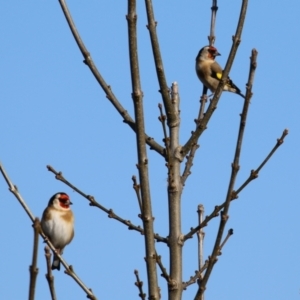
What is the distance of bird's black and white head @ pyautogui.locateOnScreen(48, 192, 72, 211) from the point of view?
7402 mm

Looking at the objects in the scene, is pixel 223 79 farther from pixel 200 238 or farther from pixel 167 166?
Result: pixel 200 238

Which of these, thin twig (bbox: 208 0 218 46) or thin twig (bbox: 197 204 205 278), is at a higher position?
thin twig (bbox: 208 0 218 46)

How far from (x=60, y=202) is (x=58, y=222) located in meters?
0.32

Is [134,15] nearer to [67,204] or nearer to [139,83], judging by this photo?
[139,83]

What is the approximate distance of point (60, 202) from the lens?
745cm

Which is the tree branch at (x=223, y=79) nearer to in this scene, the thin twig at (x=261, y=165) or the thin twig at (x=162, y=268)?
the thin twig at (x=261, y=165)

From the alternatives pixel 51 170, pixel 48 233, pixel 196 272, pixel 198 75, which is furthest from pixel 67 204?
pixel 198 75

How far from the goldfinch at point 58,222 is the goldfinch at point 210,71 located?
5.19 m

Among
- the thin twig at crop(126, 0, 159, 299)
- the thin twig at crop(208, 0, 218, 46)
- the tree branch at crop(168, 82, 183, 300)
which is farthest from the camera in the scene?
the thin twig at crop(208, 0, 218, 46)

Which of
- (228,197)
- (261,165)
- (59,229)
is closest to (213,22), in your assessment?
(261,165)

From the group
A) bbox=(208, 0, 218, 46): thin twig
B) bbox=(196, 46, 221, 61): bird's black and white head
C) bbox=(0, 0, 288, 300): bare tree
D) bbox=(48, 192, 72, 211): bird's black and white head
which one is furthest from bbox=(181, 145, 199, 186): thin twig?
bbox=(196, 46, 221, 61): bird's black and white head

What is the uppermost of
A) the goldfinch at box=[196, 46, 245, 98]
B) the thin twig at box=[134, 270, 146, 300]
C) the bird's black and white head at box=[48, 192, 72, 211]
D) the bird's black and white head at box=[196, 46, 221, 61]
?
the bird's black and white head at box=[196, 46, 221, 61]

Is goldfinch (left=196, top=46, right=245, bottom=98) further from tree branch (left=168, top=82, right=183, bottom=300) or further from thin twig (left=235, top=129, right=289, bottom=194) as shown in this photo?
thin twig (left=235, top=129, right=289, bottom=194)

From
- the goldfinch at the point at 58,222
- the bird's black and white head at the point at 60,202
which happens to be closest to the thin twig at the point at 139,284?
the goldfinch at the point at 58,222
